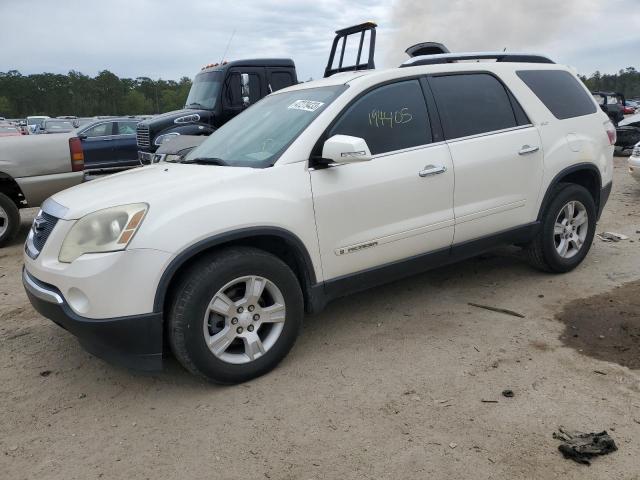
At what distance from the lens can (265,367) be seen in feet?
10.9

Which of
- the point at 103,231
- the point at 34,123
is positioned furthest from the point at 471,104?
the point at 34,123

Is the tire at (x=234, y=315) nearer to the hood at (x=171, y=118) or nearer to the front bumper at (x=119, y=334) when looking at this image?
the front bumper at (x=119, y=334)

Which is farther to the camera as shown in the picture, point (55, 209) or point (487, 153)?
point (487, 153)

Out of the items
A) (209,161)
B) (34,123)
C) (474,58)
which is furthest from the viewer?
(34,123)

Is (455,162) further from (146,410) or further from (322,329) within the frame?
(146,410)

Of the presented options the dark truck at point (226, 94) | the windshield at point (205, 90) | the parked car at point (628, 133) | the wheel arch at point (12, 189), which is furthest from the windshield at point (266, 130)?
the parked car at point (628, 133)

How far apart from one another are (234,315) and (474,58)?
3.04 m

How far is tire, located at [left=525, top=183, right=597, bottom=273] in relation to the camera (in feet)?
15.3

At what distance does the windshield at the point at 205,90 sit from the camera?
9.67 metres

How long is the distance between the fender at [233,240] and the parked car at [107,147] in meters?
10.5

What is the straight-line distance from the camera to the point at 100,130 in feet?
44.2

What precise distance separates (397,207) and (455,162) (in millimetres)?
623

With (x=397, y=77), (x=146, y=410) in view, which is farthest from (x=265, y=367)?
(x=397, y=77)

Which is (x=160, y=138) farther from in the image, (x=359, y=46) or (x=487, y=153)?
(x=487, y=153)
